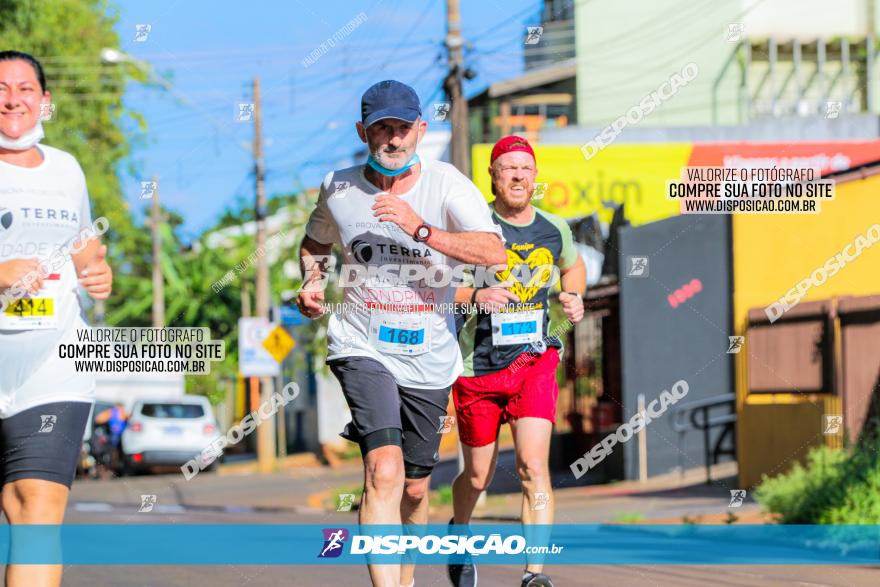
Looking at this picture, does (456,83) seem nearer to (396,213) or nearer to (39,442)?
(396,213)

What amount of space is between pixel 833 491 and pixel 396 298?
6.18 meters

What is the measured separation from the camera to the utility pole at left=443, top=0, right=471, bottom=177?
16562mm

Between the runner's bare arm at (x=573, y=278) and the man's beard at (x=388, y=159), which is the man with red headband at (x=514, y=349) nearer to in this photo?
the runner's bare arm at (x=573, y=278)

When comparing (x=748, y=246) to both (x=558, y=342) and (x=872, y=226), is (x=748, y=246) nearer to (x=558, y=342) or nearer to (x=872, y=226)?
(x=872, y=226)

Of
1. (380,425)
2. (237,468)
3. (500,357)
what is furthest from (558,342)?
(237,468)

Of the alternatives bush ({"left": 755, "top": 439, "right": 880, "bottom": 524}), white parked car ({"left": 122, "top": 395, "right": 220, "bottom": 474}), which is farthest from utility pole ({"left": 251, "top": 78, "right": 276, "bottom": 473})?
bush ({"left": 755, "top": 439, "right": 880, "bottom": 524})

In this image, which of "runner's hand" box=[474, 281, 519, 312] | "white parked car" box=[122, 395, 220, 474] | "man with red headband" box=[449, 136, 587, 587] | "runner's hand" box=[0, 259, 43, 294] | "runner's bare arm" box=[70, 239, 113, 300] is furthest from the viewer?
"white parked car" box=[122, 395, 220, 474]

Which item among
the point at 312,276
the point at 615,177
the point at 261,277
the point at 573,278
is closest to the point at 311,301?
the point at 312,276

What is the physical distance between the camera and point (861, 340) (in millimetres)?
13906

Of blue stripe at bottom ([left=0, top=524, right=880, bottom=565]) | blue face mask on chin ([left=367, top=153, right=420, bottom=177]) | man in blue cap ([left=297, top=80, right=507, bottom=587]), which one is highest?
blue face mask on chin ([left=367, top=153, right=420, bottom=177])

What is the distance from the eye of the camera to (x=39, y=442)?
17.2ft

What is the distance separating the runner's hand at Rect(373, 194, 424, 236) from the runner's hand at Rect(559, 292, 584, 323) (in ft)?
5.96

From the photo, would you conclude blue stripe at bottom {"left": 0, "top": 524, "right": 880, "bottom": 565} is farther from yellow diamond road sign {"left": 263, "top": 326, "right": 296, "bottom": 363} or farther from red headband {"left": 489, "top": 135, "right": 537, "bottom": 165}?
yellow diamond road sign {"left": 263, "top": 326, "right": 296, "bottom": 363}

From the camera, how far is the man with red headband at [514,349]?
7.76 m
